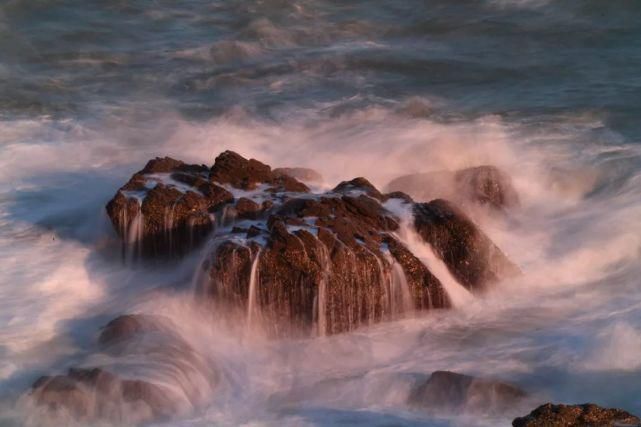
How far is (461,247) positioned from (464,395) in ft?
7.81

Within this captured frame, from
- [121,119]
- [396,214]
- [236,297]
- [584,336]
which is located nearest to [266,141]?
[121,119]

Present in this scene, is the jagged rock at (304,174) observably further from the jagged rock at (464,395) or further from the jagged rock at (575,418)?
the jagged rock at (575,418)

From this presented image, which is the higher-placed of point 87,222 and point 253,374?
point 87,222

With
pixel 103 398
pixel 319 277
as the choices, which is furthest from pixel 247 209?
pixel 103 398

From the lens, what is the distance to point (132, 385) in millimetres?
7785

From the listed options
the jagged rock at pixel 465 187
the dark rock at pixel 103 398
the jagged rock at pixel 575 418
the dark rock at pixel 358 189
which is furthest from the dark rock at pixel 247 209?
the jagged rock at pixel 575 418

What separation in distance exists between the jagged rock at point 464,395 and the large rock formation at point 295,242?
1.42 m

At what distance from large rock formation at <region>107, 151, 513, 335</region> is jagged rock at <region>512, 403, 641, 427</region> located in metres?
3.03

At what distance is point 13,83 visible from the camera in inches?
663

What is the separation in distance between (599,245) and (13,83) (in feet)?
34.0

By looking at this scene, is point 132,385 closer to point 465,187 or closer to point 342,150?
point 465,187

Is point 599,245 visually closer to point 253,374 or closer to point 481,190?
point 481,190

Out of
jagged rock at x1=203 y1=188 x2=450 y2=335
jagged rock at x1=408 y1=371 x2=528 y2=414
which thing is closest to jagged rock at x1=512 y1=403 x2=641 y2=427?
jagged rock at x1=408 y1=371 x2=528 y2=414

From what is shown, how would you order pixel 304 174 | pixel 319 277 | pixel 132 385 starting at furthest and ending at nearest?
pixel 304 174
pixel 319 277
pixel 132 385
